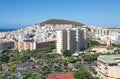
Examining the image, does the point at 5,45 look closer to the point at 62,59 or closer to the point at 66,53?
the point at 66,53

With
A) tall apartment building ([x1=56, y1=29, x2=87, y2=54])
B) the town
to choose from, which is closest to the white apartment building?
the town

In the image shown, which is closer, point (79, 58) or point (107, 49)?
point (79, 58)

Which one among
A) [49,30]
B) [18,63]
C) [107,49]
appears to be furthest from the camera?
[49,30]

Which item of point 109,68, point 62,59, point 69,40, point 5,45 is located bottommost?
point 62,59

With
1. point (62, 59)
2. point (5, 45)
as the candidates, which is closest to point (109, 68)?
point (62, 59)

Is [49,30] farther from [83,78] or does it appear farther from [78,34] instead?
[83,78]

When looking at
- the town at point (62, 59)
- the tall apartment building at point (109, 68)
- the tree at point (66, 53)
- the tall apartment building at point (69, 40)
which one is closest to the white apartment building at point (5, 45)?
the town at point (62, 59)

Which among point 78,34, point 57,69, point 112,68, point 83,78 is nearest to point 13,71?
point 57,69

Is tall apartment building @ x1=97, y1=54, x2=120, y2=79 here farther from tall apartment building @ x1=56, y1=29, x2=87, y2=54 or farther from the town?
tall apartment building @ x1=56, y1=29, x2=87, y2=54
